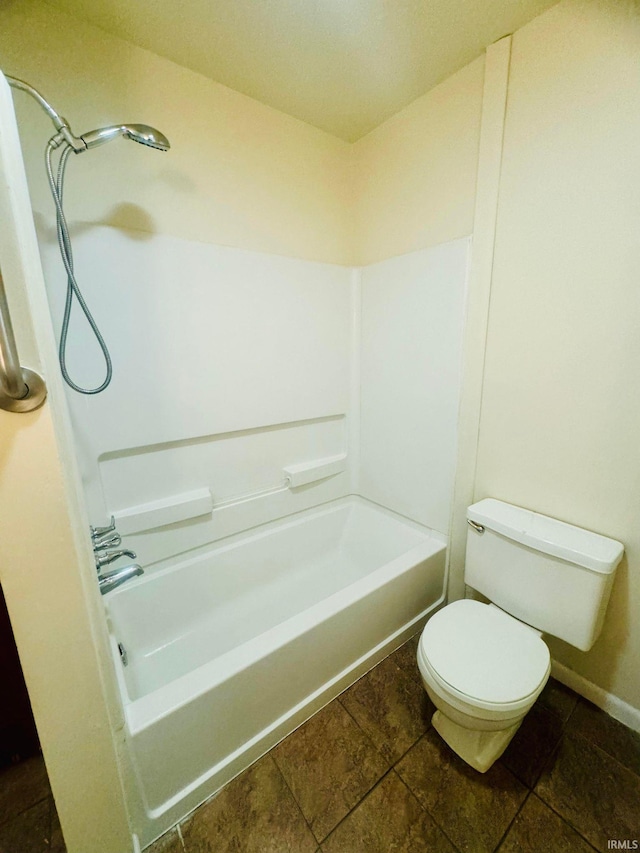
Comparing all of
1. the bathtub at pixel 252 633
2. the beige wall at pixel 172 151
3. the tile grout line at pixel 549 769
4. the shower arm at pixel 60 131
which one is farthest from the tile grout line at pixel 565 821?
the shower arm at pixel 60 131

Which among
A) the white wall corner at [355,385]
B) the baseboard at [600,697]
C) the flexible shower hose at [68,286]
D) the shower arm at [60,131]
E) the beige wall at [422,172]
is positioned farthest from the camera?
the white wall corner at [355,385]

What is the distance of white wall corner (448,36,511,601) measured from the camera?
3.78 ft

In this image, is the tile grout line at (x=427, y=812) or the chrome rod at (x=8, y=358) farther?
the tile grout line at (x=427, y=812)

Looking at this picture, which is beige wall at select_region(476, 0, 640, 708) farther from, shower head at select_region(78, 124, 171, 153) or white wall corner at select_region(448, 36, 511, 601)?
shower head at select_region(78, 124, 171, 153)

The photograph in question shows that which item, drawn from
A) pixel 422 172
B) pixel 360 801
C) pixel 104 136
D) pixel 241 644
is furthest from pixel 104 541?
pixel 422 172

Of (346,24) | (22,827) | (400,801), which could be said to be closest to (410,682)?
(400,801)

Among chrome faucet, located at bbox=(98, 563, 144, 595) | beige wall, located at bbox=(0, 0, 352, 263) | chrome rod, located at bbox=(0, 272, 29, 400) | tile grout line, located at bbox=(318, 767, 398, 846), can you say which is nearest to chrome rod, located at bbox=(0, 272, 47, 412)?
chrome rod, located at bbox=(0, 272, 29, 400)

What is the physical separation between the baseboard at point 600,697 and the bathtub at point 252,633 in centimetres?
53

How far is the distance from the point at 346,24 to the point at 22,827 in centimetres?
271

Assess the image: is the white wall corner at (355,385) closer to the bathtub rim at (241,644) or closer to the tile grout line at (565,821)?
the bathtub rim at (241,644)

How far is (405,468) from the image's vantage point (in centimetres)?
175

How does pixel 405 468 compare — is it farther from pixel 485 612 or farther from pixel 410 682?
pixel 410 682

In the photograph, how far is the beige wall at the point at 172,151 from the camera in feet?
3.38

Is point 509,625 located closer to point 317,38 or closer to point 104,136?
point 104,136
